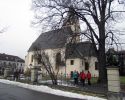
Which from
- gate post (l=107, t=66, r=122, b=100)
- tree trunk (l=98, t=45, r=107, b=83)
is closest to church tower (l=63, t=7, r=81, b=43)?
tree trunk (l=98, t=45, r=107, b=83)

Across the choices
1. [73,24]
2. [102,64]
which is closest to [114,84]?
[102,64]

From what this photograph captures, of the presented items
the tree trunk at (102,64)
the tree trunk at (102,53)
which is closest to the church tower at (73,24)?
the tree trunk at (102,53)

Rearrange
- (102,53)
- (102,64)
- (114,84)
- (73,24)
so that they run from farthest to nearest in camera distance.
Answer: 1. (102,64)
2. (102,53)
3. (73,24)
4. (114,84)

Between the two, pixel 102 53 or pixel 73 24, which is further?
pixel 102 53

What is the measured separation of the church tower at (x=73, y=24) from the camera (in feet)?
87.7

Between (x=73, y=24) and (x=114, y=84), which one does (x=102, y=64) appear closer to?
(x=73, y=24)

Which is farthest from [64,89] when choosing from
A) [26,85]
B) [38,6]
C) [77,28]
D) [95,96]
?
[38,6]

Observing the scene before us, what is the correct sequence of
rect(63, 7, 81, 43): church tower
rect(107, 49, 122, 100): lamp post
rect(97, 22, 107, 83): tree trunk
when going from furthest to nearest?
rect(97, 22, 107, 83): tree trunk < rect(63, 7, 81, 43): church tower < rect(107, 49, 122, 100): lamp post

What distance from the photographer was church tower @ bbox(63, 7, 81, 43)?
26.7m

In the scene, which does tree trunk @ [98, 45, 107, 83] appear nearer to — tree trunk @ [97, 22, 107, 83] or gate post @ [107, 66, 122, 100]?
tree trunk @ [97, 22, 107, 83]

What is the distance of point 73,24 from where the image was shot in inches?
1085

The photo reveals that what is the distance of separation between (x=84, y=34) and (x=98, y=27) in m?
1.82

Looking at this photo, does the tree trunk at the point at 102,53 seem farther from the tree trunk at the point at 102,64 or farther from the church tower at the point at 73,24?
the church tower at the point at 73,24

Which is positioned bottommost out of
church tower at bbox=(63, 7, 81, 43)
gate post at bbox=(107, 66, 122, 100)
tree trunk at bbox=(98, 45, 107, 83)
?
gate post at bbox=(107, 66, 122, 100)
